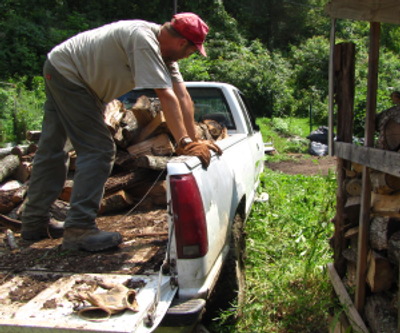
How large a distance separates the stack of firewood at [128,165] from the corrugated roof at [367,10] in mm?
1914

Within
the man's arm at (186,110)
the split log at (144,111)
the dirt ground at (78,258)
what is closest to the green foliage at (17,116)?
the split log at (144,111)

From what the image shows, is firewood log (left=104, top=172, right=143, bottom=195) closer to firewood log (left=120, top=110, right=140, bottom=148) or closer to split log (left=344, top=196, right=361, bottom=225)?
firewood log (left=120, top=110, right=140, bottom=148)

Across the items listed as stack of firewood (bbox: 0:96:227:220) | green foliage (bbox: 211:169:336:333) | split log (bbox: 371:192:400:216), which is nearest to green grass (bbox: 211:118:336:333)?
green foliage (bbox: 211:169:336:333)

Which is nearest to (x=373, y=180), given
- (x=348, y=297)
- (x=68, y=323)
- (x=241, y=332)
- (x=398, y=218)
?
(x=398, y=218)

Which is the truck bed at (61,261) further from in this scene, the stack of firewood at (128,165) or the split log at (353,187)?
the split log at (353,187)

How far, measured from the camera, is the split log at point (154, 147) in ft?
13.2

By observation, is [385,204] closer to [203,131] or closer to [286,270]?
[286,270]

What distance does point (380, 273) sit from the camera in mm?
2258

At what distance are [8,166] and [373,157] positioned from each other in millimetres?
3492

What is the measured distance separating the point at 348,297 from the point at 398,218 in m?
0.66

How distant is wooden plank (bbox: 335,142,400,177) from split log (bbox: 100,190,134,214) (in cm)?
190

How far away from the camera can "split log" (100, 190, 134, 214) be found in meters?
3.69

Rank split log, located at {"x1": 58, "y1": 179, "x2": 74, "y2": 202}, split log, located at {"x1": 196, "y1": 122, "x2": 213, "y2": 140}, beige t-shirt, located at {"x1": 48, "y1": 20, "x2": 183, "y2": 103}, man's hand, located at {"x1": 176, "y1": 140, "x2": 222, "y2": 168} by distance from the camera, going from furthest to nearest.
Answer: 1. split log, located at {"x1": 196, "y1": 122, "x2": 213, "y2": 140}
2. split log, located at {"x1": 58, "y1": 179, "x2": 74, "y2": 202}
3. beige t-shirt, located at {"x1": 48, "y1": 20, "x2": 183, "y2": 103}
4. man's hand, located at {"x1": 176, "y1": 140, "x2": 222, "y2": 168}

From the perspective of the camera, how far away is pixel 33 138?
4402 mm
